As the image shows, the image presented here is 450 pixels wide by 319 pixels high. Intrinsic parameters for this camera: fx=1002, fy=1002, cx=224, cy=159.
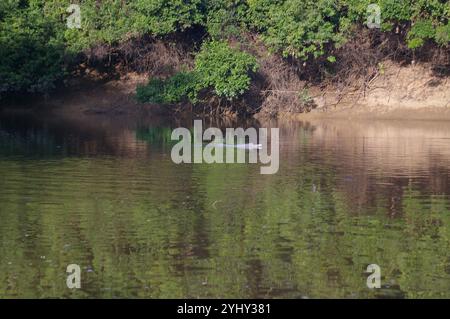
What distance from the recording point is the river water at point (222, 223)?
1302 cm

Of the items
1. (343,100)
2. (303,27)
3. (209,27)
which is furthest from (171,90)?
(343,100)

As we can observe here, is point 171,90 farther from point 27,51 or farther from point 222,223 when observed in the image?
point 222,223

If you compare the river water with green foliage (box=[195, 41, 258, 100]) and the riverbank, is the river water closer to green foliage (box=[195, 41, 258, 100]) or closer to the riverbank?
green foliage (box=[195, 41, 258, 100])

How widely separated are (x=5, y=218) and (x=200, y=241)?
359 cm

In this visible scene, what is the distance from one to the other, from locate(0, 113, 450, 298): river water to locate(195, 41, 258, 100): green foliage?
9715mm

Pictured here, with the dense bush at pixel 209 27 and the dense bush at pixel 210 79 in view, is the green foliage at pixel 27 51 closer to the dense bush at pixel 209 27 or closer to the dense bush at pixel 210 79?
the dense bush at pixel 209 27

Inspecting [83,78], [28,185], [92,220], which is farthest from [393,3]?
[92,220]

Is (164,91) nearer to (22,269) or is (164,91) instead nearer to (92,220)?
(92,220)

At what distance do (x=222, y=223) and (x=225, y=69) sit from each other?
→ 20.7 meters

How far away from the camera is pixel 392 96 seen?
39094mm

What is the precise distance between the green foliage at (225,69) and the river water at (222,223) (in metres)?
9.72

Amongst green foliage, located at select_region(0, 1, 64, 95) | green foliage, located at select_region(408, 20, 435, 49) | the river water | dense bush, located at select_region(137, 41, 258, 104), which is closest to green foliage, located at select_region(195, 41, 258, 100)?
dense bush, located at select_region(137, 41, 258, 104)

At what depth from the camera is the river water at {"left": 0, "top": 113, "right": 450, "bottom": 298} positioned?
13.0 metres

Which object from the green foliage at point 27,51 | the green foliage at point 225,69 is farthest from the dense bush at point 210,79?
the green foliage at point 27,51
